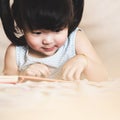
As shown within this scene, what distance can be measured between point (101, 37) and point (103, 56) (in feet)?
0.16

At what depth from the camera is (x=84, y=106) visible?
0.39 meters

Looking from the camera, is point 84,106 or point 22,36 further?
point 22,36

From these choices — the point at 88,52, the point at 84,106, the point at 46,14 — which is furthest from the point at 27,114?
the point at 88,52

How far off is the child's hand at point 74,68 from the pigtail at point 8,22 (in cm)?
11

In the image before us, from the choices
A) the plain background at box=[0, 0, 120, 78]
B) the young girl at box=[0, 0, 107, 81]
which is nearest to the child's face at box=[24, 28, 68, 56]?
the young girl at box=[0, 0, 107, 81]

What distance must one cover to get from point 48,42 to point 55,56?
7 cm

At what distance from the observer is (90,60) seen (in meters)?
0.66

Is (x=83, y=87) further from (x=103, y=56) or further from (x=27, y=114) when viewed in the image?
(x=103, y=56)

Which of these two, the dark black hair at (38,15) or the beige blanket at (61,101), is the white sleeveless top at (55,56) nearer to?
the dark black hair at (38,15)

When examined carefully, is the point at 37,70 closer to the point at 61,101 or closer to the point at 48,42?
the point at 48,42

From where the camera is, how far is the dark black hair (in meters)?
0.56

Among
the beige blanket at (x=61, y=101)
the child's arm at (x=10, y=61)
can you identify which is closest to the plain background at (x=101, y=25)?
the child's arm at (x=10, y=61)

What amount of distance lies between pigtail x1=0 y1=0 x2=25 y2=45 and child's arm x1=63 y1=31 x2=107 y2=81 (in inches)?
4.2

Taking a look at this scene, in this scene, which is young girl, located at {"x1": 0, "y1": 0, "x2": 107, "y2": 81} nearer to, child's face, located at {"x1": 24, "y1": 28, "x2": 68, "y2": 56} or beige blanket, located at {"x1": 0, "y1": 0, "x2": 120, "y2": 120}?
child's face, located at {"x1": 24, "y1": 28, "x2": 68, "y2": 56}
